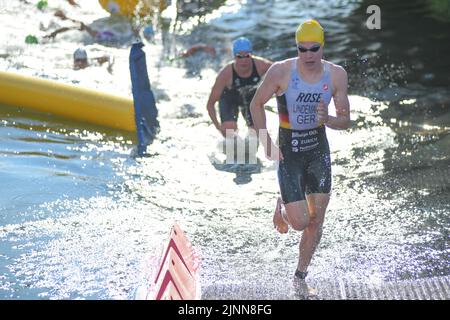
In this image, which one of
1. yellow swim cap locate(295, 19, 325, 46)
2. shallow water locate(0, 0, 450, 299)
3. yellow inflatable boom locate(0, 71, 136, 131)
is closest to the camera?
yellow swim cap locate(295, 19, 325, 46)

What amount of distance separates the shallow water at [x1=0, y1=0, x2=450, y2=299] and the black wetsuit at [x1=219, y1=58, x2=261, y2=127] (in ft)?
2.29

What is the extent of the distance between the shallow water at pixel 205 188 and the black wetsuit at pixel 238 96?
70cm

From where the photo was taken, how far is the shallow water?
7.76 metres

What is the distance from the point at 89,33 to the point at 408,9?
7388 millimetres

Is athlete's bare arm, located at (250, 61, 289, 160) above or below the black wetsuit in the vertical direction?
above

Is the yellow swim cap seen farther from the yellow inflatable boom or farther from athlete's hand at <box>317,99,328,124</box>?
the yellow inflatable boom

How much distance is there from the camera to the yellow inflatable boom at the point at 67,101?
12.5m

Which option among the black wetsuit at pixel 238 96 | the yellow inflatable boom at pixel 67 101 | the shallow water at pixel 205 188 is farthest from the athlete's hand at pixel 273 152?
the yellow inflatable boom at pixel 67 101

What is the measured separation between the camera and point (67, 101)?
41.8ft

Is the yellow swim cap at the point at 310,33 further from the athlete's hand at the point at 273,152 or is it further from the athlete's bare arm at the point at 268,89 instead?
the athlete's hand at the point at 273,152

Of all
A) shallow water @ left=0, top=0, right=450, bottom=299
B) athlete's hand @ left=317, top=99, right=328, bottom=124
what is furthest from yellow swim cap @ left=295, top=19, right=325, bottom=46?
shallow water @ left=0, top=0, right=450, bottom=299

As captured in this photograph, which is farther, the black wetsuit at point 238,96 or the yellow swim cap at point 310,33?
the black wetsuit at point 238,96

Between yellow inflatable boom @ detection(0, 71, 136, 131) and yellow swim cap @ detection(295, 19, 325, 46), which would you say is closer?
yellow swim cap @ detection(295, 19, 325, 46)

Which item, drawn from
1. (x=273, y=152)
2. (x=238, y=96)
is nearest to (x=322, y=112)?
(x=273, y=152)
